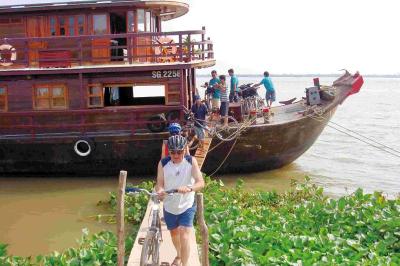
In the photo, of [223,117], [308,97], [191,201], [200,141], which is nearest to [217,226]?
[191,201]

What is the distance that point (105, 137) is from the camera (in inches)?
480

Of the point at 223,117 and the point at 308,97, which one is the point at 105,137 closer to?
the point at 223,117

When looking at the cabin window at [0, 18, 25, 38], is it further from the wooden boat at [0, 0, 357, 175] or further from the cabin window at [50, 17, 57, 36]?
the cabin window at [50, 17, 57, 36]

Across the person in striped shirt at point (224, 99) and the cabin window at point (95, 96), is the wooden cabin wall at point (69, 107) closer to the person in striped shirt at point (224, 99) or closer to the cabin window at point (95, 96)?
the cabin window at point (95, 96)

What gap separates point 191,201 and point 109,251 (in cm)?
192

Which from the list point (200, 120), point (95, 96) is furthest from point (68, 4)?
A: point (200, 120)

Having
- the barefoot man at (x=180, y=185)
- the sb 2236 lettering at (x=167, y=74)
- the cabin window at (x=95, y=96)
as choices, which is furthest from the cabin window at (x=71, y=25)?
the barefoot man at (x=180, y=185)

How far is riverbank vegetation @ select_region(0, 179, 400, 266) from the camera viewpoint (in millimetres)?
6301

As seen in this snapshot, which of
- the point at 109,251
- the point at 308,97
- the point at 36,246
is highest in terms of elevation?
the point at 308,97

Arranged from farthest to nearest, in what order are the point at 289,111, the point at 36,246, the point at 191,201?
the point at 289,111 → the point at 36,246 → the point at 191,201

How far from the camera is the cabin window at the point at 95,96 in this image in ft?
41.2

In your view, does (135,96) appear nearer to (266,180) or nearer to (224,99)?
(224,99)

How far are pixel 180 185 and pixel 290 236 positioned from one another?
247cm

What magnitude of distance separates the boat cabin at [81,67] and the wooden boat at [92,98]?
1.0 inches
